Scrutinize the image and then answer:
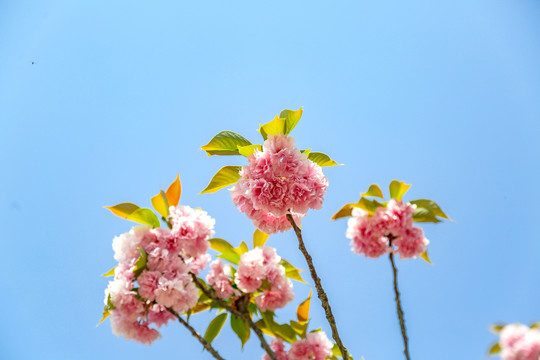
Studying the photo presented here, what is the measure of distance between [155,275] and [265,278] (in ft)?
1.49

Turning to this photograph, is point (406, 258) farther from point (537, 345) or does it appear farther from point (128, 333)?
point (128, 333)

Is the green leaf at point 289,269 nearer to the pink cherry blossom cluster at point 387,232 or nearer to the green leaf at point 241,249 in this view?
the green leaf at point 241,249

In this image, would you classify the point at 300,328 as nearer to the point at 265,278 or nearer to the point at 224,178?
the point at 265,278

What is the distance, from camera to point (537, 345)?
1.03 m

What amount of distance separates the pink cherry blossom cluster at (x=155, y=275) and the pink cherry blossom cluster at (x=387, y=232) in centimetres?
58

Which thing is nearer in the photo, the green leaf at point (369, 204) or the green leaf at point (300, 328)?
the green leaf at point (369, 204)

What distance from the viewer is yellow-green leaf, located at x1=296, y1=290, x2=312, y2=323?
1740 mm

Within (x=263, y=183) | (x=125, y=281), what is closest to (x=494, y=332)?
(x=263, y=183)

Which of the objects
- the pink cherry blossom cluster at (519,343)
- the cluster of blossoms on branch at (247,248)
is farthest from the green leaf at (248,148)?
the pink cherry blossom cluster at (519,343)

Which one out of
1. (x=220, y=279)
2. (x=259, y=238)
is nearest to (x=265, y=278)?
(x=220, y=279)

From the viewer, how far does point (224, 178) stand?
1.80m

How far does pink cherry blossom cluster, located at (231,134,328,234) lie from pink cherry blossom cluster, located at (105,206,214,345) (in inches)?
9.1

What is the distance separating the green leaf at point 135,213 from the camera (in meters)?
1.51

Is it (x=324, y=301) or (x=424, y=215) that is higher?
(x=424, y=215)
